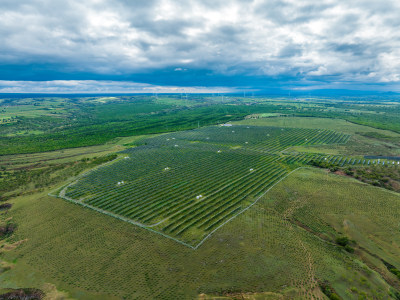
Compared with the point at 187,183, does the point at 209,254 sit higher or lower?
lower

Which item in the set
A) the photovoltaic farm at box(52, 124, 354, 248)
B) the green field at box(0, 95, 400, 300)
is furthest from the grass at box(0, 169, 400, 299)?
the photovoltaic farm at box(52, 124, 354, 248)

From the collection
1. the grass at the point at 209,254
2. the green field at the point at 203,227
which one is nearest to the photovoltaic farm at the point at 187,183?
the green field at the point at 203,227

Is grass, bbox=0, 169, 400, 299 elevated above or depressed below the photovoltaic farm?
below

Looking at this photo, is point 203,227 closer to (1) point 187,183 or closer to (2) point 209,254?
(2) point 209,254

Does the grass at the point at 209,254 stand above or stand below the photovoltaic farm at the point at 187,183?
below

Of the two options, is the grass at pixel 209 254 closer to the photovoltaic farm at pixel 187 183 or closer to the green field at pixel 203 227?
the green field at pixel 203 227

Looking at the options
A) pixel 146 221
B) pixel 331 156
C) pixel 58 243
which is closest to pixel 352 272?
pixel 146 221

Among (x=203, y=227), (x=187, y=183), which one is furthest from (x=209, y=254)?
(x=187, y=183)

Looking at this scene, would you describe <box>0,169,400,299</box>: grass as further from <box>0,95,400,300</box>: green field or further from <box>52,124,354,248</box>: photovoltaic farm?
<box>52,124,354,248</box>: photovoltaic farm

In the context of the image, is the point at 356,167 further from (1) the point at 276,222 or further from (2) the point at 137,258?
(2) the point at 137,258
